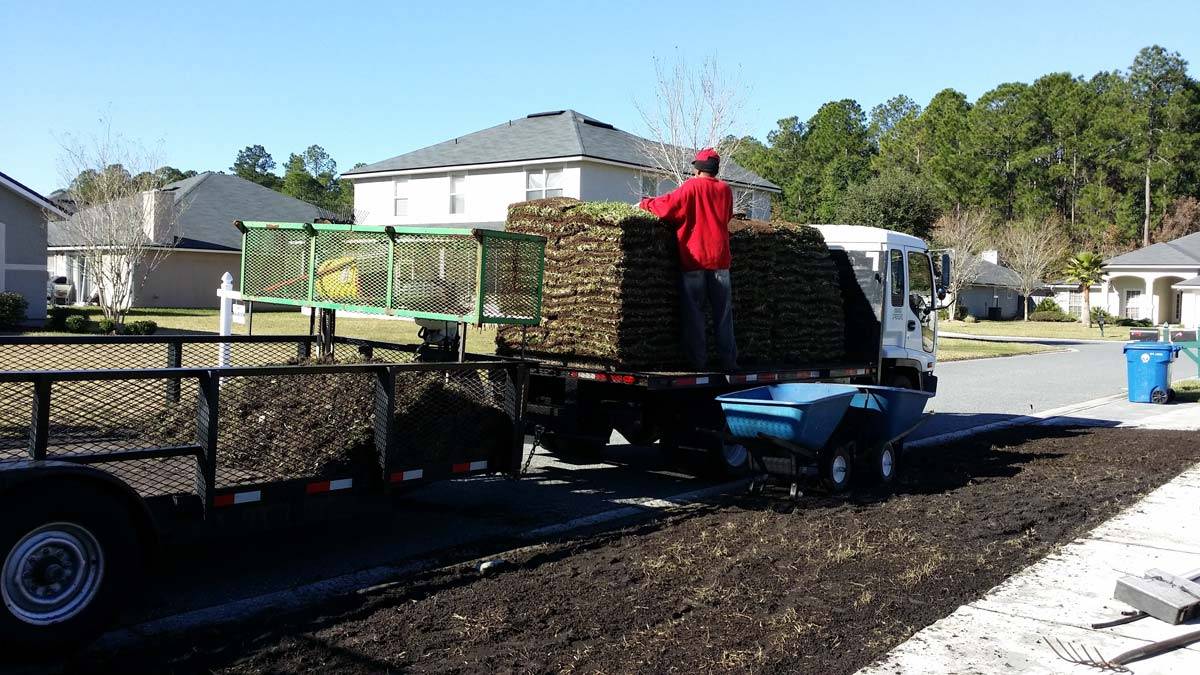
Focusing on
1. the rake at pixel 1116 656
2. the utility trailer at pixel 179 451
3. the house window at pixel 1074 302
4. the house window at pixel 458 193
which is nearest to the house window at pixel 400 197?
the house window at pixel 458 193

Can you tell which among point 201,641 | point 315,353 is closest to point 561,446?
point 315,353

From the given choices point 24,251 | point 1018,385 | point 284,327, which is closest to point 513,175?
point 284,327

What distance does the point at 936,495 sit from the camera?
9523 millimetres

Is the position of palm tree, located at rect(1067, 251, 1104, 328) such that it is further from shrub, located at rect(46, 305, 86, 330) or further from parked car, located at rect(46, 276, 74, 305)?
parked car, located at rect(46, 276, 74, 305)

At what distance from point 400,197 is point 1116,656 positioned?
38.0 meters

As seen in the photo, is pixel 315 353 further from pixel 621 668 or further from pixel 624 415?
pixel 621 668

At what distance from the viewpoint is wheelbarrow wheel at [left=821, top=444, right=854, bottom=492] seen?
30.7 ft

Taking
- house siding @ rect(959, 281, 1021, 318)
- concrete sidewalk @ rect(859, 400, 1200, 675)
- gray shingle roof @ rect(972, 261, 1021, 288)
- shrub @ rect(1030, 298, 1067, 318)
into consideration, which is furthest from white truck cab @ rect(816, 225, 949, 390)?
shrub @ rect(1030, 298, 1067, 318)

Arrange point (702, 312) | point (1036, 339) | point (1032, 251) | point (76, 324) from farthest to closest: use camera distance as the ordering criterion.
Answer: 1. point (1032, 251)
2. point (1036, 339)
3. point (76, 324)
4. point (702, 312)

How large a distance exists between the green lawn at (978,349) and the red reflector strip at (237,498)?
26.2 metres

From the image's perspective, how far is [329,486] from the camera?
641 centimetres

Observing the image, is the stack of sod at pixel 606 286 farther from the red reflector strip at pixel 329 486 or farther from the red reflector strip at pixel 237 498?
the red reflector strip at pixel 237 498

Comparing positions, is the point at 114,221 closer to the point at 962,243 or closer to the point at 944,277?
the point at 944,277

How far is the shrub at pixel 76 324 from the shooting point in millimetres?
27172
